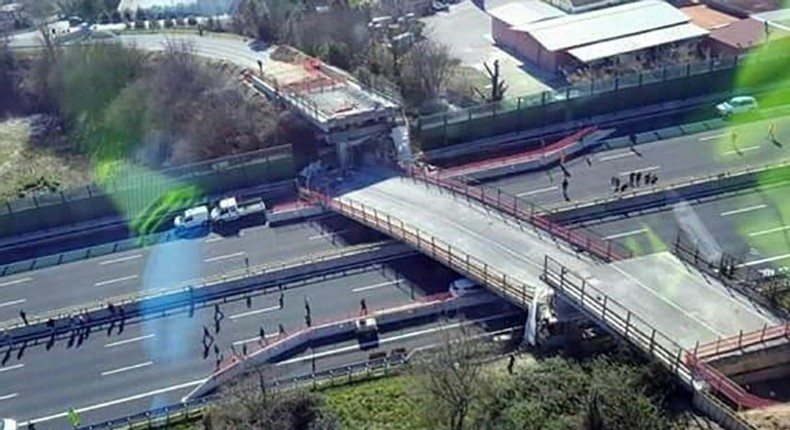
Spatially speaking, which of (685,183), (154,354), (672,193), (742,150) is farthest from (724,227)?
(154,354)

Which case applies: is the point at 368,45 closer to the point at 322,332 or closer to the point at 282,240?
the point at 282,240

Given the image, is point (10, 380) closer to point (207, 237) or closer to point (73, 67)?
point (207, 237)

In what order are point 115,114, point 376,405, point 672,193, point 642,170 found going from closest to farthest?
1. point 376,405
2. point 672,193
3. point 642,170
4. point 115,114

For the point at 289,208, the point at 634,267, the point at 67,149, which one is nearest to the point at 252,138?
the point at 289,208

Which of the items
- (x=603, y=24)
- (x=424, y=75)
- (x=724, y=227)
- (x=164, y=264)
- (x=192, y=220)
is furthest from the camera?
(x=603, y=24)

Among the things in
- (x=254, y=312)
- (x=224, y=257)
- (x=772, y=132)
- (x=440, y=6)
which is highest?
Answer: (x=440, y=6)

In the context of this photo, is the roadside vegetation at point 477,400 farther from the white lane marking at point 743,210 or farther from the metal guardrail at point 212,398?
the white lane marking at point 743,210

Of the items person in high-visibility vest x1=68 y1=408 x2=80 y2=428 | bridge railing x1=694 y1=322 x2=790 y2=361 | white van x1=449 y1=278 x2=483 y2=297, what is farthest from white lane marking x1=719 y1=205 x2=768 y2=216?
person in high-visibility vest x1=68 y1=408 x2=80 y2=428

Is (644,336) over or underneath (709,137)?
underneath
